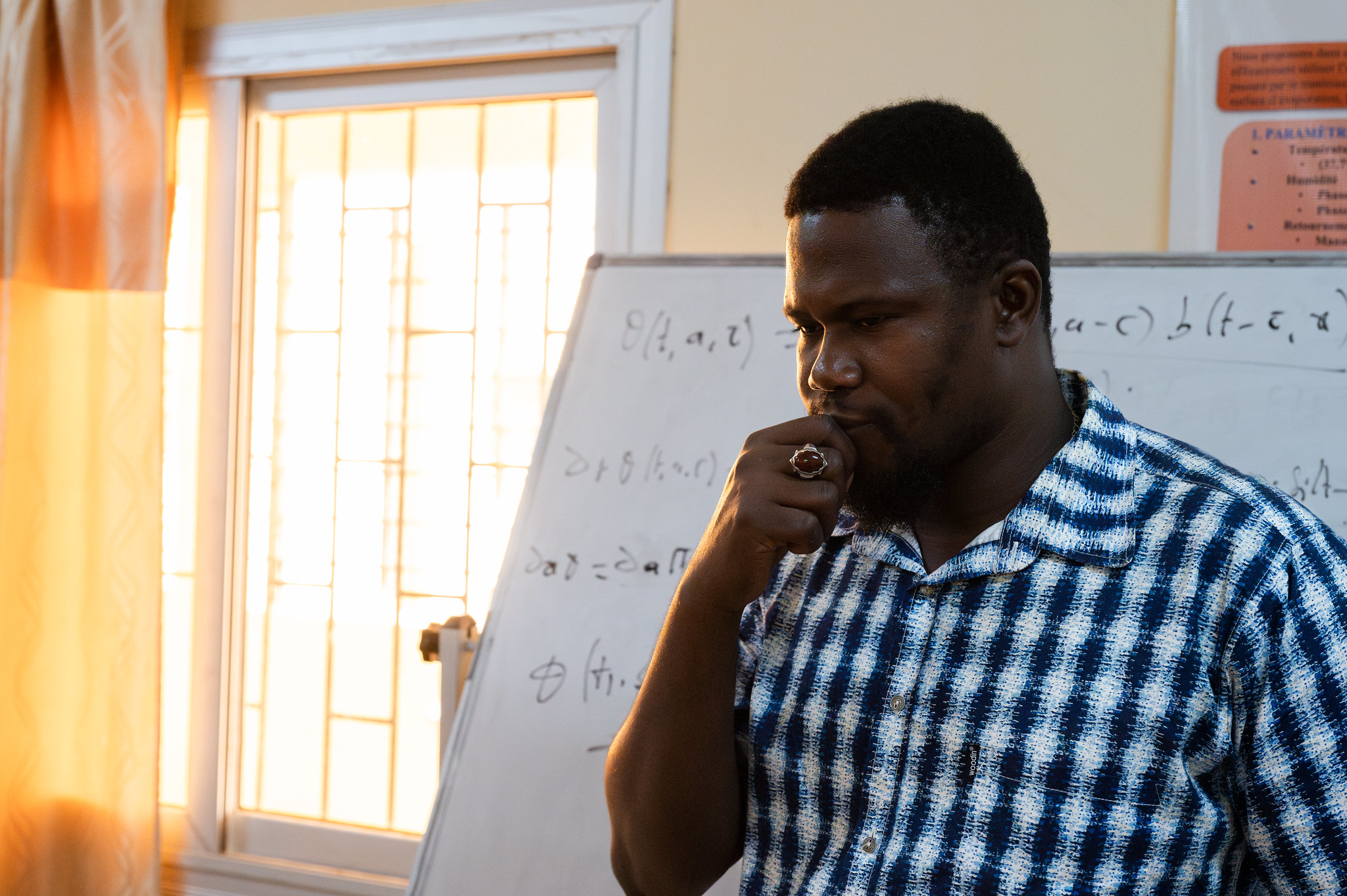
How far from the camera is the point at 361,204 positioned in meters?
2.16

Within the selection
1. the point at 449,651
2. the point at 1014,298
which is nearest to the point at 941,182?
the point at 1014,298

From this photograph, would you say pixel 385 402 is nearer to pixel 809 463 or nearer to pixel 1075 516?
pixel 809 463

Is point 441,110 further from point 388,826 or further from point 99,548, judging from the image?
point 388,826

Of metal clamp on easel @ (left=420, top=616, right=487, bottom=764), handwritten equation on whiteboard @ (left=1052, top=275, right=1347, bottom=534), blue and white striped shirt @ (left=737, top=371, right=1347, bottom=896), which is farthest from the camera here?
metal clamp on easel @ (left=420, top=616, right=487, bottom=764)

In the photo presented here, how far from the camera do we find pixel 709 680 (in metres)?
0.81

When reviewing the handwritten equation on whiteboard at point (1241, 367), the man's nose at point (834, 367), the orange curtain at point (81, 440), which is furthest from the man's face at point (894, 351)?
the orange curtain at point (81, 440)

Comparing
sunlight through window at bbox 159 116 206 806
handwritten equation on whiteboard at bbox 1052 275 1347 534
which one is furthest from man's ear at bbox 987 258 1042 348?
sunlight through window at bbox 159 116 206 806

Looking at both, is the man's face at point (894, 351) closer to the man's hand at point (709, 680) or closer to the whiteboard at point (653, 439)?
the man's hand at point (709, 680)

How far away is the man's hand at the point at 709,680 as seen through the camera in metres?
0.76

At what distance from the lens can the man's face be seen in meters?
0.74

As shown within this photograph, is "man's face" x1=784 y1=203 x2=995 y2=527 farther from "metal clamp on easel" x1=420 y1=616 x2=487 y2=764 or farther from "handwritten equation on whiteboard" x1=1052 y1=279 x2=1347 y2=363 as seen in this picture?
"metal clamp on easel" x1=420 y1=616 x2=487 y2=764

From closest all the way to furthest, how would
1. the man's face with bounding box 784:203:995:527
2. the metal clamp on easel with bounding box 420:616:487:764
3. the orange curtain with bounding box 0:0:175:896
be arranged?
the man's face with bounding box 784:203:995:527, the metal clamp on easel with bounding box 420:616:487:764, the orange curtain with bounding box 0:0:175:896

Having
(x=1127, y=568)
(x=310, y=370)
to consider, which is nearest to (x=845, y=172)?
(x=1127, y=568)

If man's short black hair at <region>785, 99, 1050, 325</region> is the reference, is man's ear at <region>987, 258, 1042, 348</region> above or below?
below
